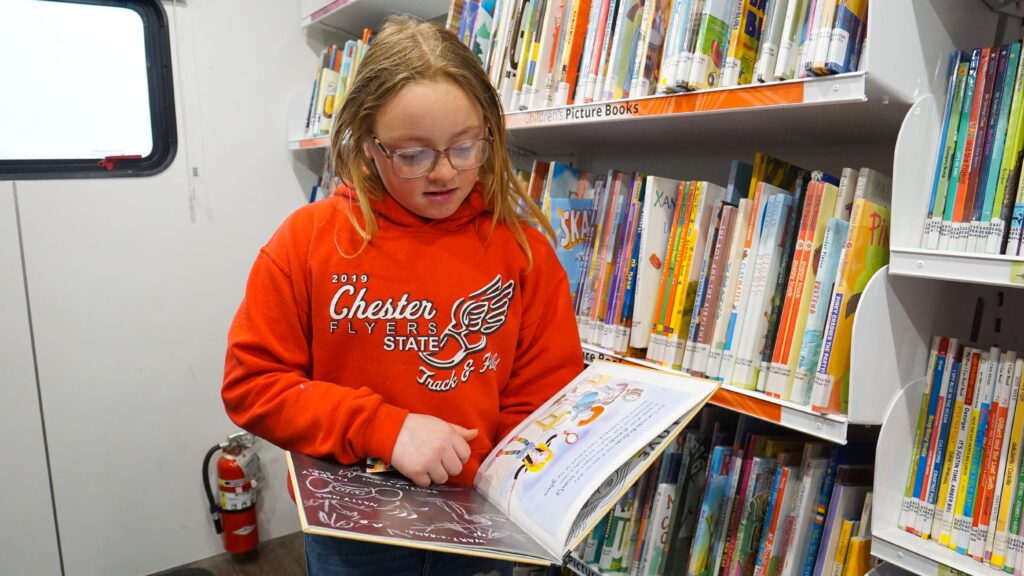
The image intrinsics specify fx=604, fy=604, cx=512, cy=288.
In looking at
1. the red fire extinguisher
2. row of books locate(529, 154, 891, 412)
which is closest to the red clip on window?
the red fire extinguisher

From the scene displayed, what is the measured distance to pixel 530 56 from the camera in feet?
4.26

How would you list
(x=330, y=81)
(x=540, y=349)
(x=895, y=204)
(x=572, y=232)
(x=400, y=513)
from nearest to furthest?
1. (x=400, y=513)
2. (x=895, y=204)
3. (x=540, y=349)
4. (x=572, y=232)
5. (x=330, y=81)

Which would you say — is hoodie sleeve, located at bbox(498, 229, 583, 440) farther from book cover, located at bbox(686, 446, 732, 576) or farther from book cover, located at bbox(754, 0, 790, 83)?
book cover, located at bbox(754, 0, 790, 83)

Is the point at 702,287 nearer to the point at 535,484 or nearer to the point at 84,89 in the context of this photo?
the point at 535,484

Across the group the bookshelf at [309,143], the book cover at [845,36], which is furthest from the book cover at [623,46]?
the bookshelf at [309,143]

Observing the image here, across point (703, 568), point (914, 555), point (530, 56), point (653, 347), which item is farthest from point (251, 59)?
point (914, 555)

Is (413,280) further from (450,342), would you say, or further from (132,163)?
(132,163)

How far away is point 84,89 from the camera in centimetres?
204

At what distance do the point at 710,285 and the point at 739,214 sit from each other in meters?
0.13

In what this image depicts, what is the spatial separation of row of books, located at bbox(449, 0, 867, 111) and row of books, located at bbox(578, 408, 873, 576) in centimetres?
59

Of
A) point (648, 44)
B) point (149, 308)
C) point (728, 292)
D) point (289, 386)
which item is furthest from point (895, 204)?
point (149, 308)

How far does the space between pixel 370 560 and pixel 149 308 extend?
65.1 inches

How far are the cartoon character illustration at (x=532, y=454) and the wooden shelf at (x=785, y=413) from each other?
0.21 metres

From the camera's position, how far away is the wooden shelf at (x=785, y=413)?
80cm
